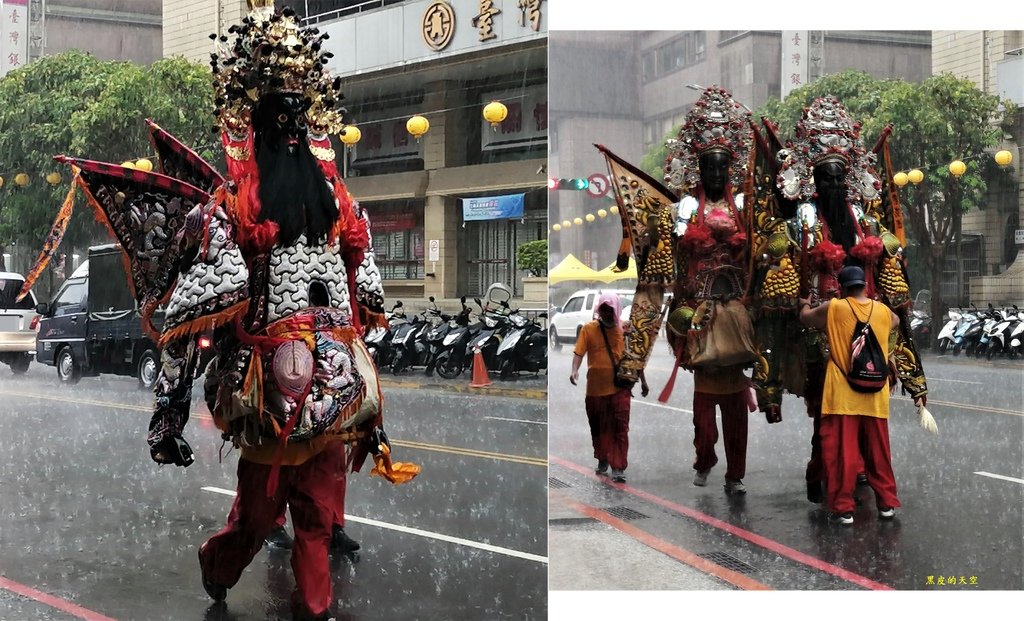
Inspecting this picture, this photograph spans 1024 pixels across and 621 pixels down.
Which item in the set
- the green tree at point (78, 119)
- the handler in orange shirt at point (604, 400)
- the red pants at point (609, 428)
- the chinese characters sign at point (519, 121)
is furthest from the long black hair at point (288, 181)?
the red pants at point (609, 428)

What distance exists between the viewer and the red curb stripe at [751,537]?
4625 mm

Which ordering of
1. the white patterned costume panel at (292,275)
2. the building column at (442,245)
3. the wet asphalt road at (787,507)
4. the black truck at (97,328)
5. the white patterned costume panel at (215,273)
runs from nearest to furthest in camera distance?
the white patterned costume panel at (215,273) < the white patterned costume panel at (292,275) < the black truck at (97,328) < the building column at (442,245) < the wet asphalt road at (787,507)

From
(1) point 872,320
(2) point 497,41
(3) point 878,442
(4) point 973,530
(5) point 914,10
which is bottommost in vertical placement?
(4) point 973,530

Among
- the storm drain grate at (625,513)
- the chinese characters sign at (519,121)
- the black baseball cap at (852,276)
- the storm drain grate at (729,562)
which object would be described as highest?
the chinese characters sign at (519,121)

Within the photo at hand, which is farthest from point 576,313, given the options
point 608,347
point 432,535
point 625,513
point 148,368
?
point 148,368

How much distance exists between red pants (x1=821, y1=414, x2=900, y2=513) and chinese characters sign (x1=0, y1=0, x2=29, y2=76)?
371 cm

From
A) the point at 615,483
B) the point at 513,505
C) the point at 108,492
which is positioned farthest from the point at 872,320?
the point at 108,492

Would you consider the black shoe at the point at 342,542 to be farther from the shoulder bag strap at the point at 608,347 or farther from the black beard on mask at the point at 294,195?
the shoulder bag strap at the point at 608,347

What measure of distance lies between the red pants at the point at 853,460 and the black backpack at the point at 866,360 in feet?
0.56

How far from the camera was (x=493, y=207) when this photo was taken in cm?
408

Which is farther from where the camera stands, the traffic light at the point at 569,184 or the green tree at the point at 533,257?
the traffic light at the point at 569,184

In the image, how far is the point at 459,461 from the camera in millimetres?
4105

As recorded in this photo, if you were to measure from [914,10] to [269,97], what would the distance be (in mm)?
3299

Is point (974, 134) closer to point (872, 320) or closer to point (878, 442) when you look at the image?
point (872, 320)
